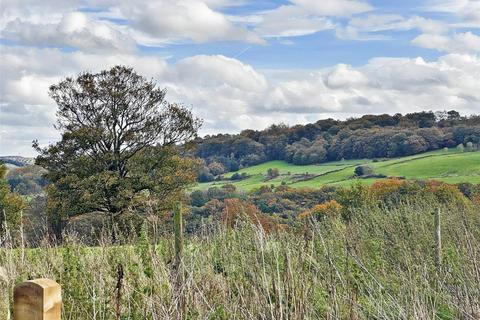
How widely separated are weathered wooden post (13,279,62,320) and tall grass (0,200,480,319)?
5.19 ft

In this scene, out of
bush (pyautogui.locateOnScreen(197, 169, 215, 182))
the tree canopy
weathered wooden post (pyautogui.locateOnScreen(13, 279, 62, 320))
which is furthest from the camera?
bush (pyautogui.locateOnScreen(197, 169, 215, 182))

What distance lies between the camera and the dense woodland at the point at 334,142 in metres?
59.2

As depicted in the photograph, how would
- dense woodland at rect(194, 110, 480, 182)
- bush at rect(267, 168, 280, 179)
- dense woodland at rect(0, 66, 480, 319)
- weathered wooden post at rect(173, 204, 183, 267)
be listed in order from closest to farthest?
dense woodland at rect(0, 66, 480, 319)
weathered wooden post at rect(173, 204, 183, 267)
bush at rect(267, 168, 280, 179)
dense woodland at rect(194, 110, 480, 182)

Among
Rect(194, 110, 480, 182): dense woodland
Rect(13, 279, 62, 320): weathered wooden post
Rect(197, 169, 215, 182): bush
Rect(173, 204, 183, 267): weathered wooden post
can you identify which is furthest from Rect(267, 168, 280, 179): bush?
Rect(13, 279, 62, 320): weathered wooden post

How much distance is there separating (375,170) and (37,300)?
50.3 m

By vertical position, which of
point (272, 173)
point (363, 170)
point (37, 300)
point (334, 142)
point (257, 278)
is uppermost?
point (334, 142)

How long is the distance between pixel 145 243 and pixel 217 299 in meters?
1.59

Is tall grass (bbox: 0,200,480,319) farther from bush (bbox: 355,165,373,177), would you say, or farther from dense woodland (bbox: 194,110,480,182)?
dense woodland (bbox: 194,110,480,182)

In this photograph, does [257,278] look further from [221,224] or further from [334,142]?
[334,142]

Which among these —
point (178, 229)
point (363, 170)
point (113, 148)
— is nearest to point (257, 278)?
point (178, 229)

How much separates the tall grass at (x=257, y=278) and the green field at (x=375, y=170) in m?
36.2

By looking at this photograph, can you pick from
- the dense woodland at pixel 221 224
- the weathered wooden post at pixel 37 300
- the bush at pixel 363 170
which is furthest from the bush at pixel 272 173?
→ the weathered wooden post at pixel 37 300

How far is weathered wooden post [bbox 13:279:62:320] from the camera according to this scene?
2010mm

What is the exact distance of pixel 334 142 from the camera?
61312 mm
